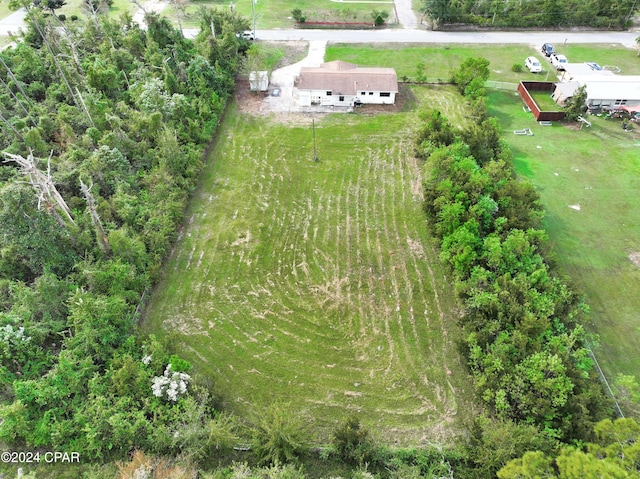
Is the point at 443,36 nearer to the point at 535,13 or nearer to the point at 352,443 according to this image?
the point at 535,13

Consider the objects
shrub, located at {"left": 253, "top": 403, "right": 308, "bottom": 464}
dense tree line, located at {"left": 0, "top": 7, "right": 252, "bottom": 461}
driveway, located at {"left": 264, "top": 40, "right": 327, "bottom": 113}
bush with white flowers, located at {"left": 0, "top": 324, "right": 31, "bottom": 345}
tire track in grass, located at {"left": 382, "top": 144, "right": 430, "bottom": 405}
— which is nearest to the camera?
shrub, located at {"left": 253, "top": 403, "right": 308, "bottom": 464}

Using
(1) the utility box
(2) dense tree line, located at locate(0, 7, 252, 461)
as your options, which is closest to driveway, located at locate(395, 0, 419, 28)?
(1) the utility box

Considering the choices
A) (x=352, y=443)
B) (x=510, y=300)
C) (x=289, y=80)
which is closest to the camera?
→ (x=352, y=443)

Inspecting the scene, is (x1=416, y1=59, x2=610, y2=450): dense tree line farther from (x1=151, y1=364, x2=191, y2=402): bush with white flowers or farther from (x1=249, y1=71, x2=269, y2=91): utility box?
(x1=249, y1=71, x2=269, y2=91): utility box

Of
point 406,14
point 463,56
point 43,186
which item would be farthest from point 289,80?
point 43,186

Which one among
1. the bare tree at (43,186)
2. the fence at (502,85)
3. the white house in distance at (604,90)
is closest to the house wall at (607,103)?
the white house in distance at (604,90)

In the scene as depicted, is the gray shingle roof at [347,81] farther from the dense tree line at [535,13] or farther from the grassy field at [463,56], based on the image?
the dense tree line at [535,13]
